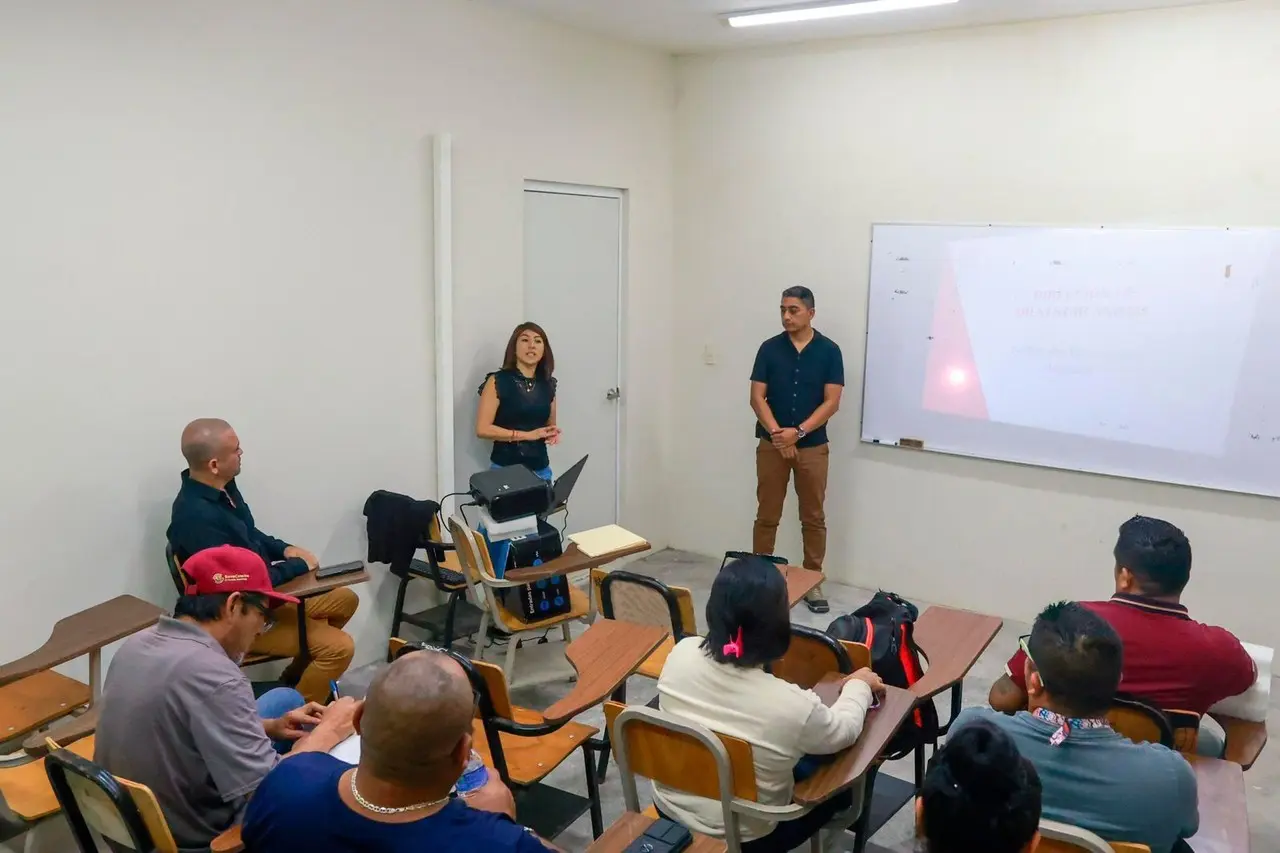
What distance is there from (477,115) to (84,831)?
3.47 meters

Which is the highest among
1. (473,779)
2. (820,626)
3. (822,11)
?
(822,11)

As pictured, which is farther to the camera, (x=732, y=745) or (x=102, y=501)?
(x=102, y=501)

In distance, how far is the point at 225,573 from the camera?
230 centimetres

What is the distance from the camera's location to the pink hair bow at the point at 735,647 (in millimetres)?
2221

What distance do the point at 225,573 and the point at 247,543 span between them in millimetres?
1247

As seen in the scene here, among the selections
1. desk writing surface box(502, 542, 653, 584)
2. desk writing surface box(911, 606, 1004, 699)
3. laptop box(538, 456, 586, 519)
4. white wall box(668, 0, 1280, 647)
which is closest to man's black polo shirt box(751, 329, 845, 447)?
white wall box(668, 0, 1280, 647)

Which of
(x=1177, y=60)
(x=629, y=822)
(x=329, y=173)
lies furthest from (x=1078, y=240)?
(x=629, y=822)

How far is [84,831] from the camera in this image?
6.97 feet

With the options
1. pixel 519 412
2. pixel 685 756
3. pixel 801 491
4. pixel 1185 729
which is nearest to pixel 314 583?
pixel 519 412

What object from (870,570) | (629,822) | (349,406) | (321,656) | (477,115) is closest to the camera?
(629,822)

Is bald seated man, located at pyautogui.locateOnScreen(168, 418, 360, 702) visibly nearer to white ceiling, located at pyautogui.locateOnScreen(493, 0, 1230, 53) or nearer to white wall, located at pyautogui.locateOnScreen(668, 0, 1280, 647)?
white ceiling, located at pyautogui.locateOnScreen(493, 0, 1230, 53)

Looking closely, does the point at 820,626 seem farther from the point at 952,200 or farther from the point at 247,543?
the point at 247,543

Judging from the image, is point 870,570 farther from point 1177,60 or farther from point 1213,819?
point 1213,819

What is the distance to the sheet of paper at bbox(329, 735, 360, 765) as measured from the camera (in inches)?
85.3
